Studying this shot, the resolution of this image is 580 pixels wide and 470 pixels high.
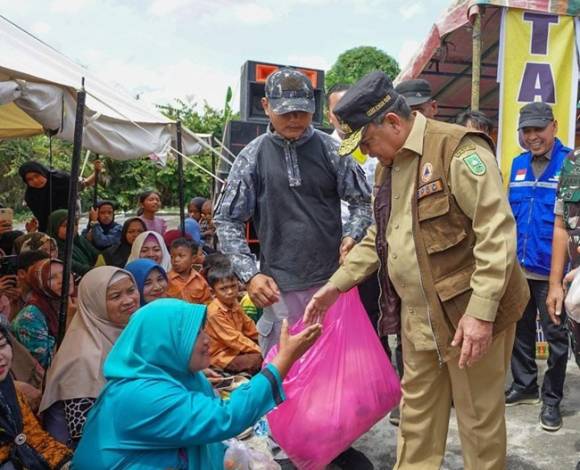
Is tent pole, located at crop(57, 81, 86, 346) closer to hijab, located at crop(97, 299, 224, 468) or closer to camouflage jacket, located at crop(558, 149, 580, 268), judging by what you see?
hijab, located at crop(97, 299, 224, 468)

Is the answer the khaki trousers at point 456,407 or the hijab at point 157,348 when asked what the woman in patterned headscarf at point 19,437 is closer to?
the hijab at point 157,348

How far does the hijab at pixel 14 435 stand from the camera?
212 cm

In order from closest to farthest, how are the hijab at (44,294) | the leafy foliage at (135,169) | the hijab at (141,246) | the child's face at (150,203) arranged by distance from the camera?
the hijab at (44,294), the hijab at (141,246), the child's face at (150,203), the leafy foliage at (135,169)

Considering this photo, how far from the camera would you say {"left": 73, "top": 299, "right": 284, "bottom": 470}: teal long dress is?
6.03 feet

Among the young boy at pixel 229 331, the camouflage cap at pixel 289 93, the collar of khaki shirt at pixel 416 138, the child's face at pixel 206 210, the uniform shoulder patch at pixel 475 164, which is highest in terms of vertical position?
the camouflage cap at pixel 289 93

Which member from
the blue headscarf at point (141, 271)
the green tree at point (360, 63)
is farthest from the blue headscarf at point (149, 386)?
the green tree at point (360, 63)

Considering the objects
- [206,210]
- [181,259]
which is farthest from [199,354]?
[206,210]

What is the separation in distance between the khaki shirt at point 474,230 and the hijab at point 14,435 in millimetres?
1434

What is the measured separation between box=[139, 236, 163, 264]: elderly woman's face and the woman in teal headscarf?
2.99m

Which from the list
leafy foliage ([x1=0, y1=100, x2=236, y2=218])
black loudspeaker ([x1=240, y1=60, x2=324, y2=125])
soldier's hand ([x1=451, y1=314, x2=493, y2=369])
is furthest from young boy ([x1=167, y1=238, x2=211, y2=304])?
leafy foliage ([x1=0, y1=100, x2=236, y2=218])

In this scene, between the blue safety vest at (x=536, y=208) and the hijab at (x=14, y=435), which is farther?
the blue safety vest at (x=536, y=208)

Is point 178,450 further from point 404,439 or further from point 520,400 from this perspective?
point 520,400

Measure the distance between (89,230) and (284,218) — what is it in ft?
16.9

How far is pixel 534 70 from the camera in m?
4.35
